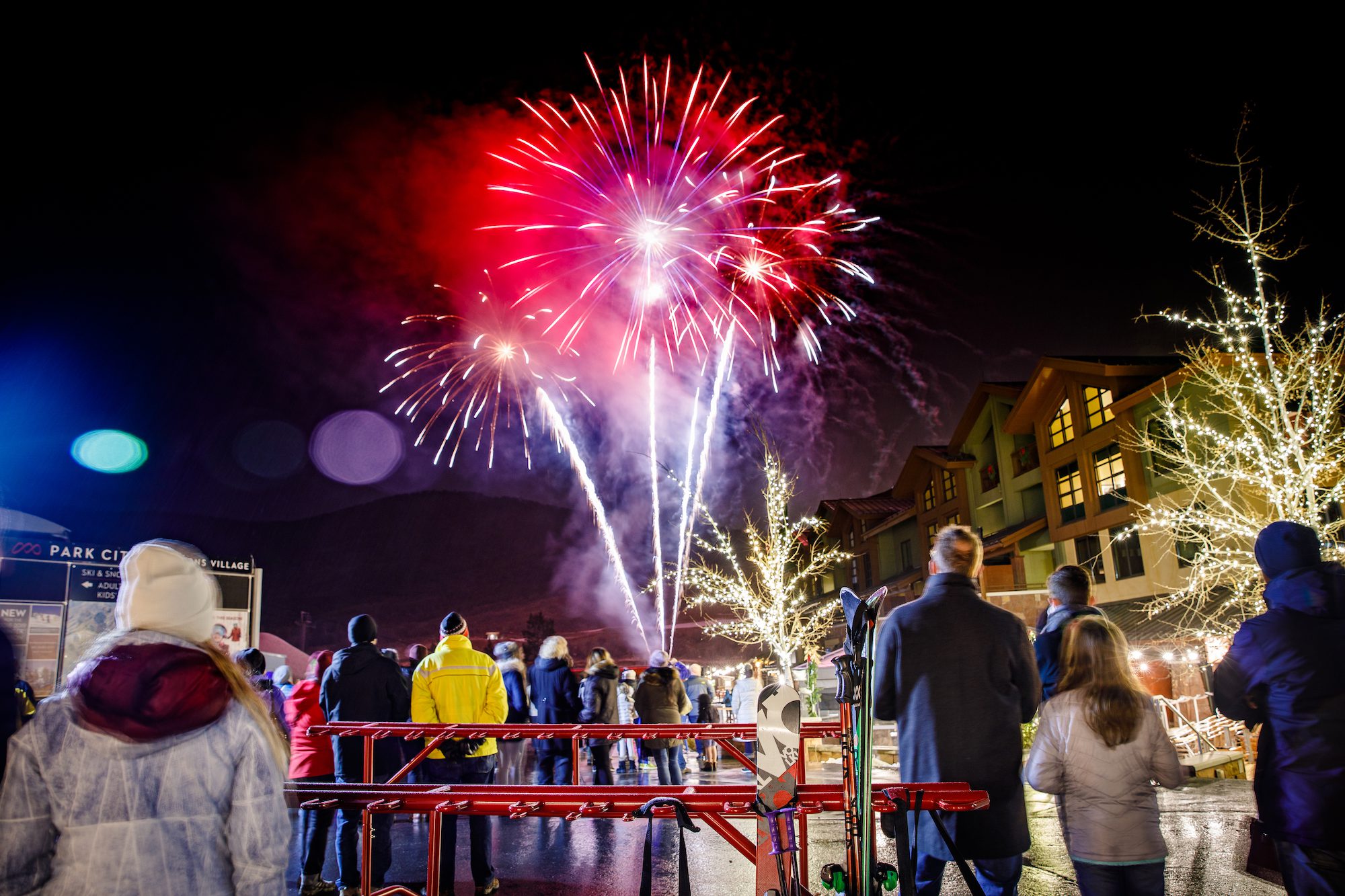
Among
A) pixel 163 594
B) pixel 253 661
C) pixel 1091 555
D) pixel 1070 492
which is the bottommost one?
pixel 253 661

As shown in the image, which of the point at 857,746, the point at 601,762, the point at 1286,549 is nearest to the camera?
the point at 857,746

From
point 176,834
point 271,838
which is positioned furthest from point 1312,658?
point 176,834

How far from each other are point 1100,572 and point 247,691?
28.5 metres

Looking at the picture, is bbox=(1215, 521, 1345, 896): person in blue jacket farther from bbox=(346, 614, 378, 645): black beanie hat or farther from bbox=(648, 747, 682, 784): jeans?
bbox=(648, 747, 682, 784): jeans

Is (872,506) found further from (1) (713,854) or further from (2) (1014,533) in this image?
→ (1) (713,854)

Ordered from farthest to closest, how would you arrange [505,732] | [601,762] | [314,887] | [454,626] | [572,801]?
[601,762]
[454,626]
[314,887]
[505,732]
[572,801]

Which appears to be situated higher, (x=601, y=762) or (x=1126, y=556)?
(x=1126, y=556)

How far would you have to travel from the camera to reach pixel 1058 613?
479 cm

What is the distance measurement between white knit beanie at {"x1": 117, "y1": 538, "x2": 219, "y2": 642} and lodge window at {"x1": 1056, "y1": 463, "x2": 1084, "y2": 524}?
2840 centimetres

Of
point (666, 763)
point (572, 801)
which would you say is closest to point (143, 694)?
point (572, 801)

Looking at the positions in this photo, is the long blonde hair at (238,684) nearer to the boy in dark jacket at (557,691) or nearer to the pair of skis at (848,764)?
the pair of skis at (848,764)

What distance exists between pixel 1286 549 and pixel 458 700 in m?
5.92

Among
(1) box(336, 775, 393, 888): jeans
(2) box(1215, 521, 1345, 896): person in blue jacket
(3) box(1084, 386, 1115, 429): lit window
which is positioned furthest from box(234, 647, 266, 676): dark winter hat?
(3) box(1084, 386, 1115, 429): lit window

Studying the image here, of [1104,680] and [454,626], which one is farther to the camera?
[454,626]
